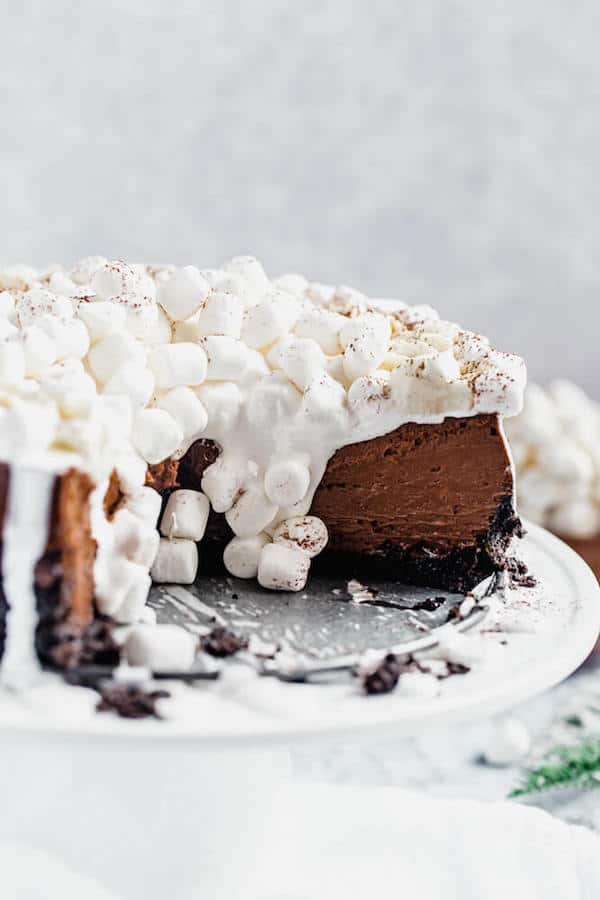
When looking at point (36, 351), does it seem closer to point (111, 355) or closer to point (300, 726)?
point (111, 355)

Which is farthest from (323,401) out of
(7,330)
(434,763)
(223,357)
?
(434,763)

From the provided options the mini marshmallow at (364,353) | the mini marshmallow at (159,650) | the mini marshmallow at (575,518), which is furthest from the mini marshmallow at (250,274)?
the mini marshmallow at (575,518)

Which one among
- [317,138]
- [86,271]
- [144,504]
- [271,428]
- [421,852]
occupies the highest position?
[317,138]

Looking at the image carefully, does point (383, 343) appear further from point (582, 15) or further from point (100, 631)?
point (582, 15)

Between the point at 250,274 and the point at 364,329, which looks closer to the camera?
the point at 364,329

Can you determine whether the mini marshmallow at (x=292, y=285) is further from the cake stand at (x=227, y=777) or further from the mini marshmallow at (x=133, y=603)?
the mini marshmallow at (x=133, y=603)

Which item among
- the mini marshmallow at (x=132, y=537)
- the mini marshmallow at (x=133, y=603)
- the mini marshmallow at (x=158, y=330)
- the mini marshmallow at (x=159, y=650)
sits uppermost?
the mini marshmallow at (x=158, y=330)
